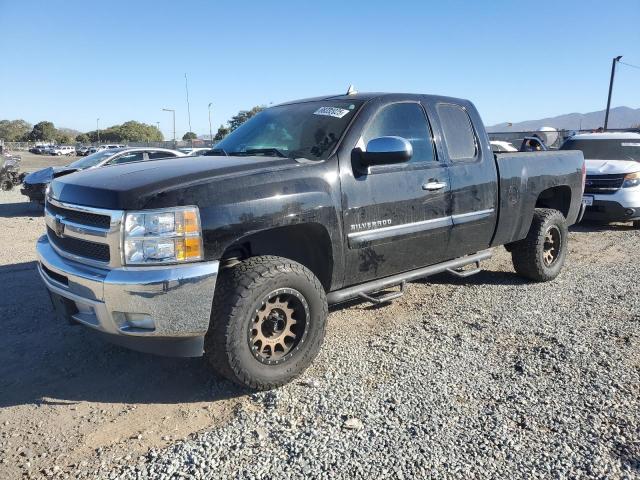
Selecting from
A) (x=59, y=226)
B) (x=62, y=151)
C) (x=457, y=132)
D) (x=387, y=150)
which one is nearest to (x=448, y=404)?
(x=387, y=150)

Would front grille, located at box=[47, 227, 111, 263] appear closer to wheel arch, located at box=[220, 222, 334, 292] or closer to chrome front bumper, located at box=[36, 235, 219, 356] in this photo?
chrome front bumper, located at box=[36, 235, 219, 356]

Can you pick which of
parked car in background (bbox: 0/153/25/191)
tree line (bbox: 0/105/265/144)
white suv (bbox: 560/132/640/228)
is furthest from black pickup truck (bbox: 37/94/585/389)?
tree line (bbox: 0/105/265/144)

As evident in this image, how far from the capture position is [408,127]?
168 inches

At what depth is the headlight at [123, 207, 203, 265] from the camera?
283 cm

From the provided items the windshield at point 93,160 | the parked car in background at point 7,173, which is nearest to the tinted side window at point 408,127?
the windshield at point 93,160

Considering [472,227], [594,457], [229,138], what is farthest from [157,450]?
[472,227]

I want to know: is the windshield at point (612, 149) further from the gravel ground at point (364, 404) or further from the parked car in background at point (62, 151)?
the parked car in background at point (62, 151)

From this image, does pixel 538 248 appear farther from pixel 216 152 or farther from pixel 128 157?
pixel 128 157

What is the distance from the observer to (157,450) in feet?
8.71

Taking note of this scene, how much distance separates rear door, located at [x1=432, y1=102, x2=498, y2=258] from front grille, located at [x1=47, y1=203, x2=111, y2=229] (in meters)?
2.74

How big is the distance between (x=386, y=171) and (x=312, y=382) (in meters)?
1.60

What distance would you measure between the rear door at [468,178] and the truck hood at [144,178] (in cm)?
163

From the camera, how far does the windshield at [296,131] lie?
3.80 meters

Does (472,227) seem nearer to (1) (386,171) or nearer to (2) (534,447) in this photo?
(1) (386,171)
